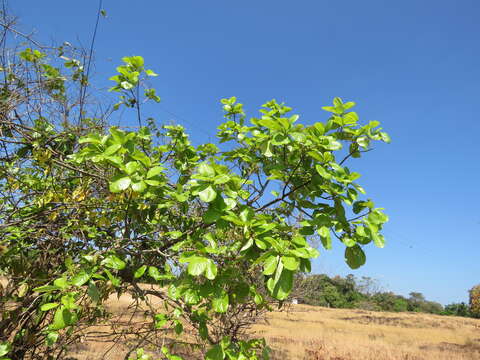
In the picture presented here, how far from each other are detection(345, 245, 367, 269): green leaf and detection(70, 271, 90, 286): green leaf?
1167mm

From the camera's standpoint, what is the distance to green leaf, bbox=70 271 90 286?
1246mm

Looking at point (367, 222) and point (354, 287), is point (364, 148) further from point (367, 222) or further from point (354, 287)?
point (354, 287)

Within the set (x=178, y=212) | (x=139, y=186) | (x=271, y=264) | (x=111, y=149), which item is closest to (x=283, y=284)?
(x=271, y=264)

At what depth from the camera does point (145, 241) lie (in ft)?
6.57

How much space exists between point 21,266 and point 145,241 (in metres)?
1.04

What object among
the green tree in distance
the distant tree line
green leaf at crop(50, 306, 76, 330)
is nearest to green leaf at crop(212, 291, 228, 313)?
the green tree in distance

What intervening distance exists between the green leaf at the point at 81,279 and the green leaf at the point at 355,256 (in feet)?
3.83

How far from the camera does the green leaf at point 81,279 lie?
125 cm

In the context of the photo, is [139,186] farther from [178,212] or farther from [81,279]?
[178,212]

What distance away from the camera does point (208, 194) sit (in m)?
1.12

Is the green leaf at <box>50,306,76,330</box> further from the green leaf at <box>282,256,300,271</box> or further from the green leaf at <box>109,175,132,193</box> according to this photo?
the green leaf at <box>282,256,300,271</box>

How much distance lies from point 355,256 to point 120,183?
41.7 inches

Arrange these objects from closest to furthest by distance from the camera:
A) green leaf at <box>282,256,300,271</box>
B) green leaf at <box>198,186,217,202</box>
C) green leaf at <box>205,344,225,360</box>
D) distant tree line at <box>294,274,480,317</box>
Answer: green leaf at <box>282,256,300,271</box>, green leaf at <box>198,186,217,202</box>, green leaf at <box>205,344,225,360</box>, distant tree line at <box>294,274,480,317</box>

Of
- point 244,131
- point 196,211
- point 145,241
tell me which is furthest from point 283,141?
point 196,211
